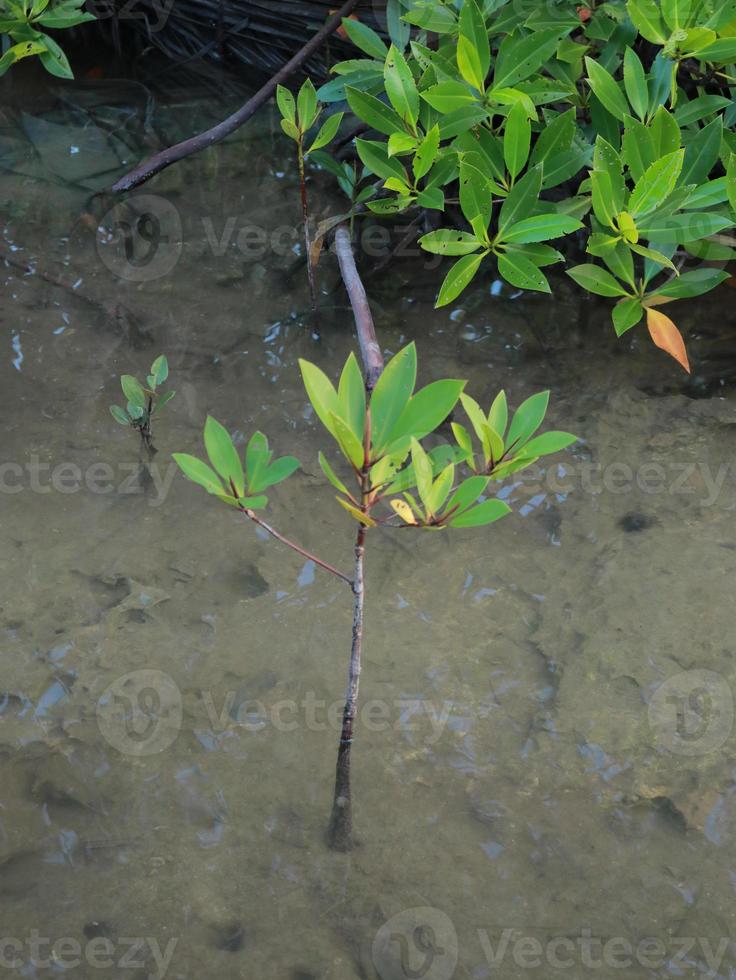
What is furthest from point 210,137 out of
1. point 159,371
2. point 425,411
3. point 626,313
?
point 425,411

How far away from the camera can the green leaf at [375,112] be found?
2014 millimetres

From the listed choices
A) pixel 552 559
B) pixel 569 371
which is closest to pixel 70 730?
pixel 552 559

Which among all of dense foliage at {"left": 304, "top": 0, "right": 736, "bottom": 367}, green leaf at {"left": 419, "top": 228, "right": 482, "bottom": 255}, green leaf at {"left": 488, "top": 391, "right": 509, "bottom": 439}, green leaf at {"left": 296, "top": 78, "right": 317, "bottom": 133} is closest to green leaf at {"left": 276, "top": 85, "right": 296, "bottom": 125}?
green leaf at {"left": 296, "top": 78, "right": 317, "bottom": 133}

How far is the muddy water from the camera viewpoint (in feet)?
4.70

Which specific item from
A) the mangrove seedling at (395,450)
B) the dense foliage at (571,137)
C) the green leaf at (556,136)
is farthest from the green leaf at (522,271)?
the mangrove seedling at (395,450)

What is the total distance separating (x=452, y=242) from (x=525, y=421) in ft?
2.12

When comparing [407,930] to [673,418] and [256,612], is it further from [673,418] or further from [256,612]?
[673,418]

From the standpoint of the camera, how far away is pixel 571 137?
2.00 meters

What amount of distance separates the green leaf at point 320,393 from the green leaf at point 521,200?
77 cm

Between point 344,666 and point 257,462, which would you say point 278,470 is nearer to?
point 257,462

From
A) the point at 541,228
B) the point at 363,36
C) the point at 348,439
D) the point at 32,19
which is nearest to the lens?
the point at 348,439

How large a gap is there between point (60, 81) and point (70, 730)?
7.57 feet

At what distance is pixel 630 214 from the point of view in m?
1.79

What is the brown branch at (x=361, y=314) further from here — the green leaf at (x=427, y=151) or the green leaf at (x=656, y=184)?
the green leaf at (x=656, y=184)
